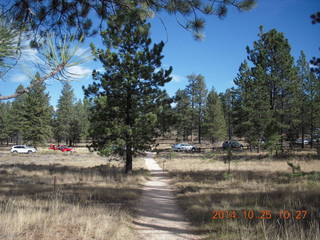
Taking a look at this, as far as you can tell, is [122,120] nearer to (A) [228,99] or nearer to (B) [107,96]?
(B) [107,96]

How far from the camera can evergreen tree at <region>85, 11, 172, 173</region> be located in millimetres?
13078

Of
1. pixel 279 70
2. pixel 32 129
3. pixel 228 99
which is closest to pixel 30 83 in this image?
pixel 279 70

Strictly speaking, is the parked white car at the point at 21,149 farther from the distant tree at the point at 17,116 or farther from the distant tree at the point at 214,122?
the distant tree at the point at 214,122

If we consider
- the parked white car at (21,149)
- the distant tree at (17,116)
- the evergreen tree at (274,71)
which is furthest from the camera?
the distant tree at (17,116)

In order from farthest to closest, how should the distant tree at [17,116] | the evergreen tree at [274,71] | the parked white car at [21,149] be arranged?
the distant tree at [17,116] → the parked white car at [21,149] → the evergreen tree at [274,71]

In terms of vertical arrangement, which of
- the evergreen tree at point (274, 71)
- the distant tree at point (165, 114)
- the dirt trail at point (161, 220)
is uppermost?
the evergreen tree at point (274, 71)

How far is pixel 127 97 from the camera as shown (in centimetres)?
1411

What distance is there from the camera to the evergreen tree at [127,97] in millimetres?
13078

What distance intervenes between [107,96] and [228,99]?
5606 centimetres

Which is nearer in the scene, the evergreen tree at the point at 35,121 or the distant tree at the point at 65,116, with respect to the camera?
the evergreen tree at the point at 35,121
